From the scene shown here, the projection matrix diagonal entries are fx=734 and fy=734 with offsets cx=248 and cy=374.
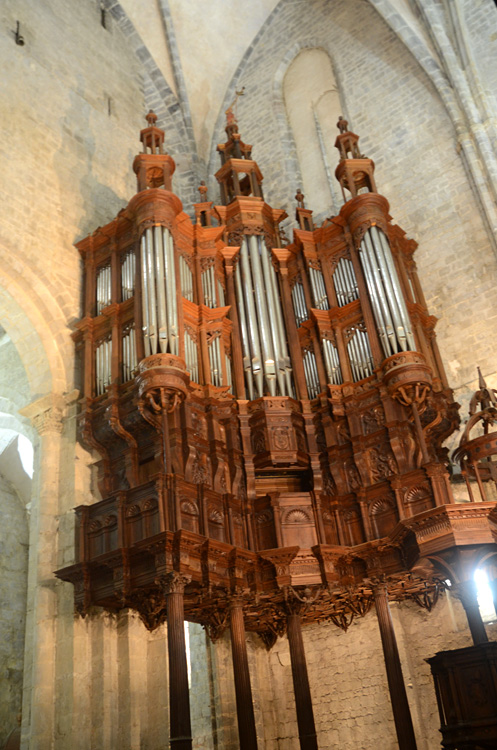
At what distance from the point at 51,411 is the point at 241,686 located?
5870 mm

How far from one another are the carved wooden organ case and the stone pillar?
2.28 ft

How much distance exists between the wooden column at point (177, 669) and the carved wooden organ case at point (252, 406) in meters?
0.28

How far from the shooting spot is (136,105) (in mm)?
20016

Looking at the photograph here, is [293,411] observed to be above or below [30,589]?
above

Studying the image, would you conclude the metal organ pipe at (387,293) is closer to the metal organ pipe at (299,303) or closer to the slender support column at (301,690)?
the metal organ pipe at (299,303)

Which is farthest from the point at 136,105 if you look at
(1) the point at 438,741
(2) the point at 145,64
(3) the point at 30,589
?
(1) the point at 438,741

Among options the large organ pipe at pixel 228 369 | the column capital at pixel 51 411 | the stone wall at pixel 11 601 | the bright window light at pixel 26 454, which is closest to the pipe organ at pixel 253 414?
the large organ pipe at pixel 228 369

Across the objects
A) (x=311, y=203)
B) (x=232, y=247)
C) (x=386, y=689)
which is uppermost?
(x=311, y=203)

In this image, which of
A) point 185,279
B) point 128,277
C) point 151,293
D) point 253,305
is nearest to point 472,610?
point 253,305

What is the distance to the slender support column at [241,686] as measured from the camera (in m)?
10.4

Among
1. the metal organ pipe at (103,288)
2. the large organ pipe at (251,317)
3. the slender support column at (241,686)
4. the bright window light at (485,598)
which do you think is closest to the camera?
the slender support column at (241,686)

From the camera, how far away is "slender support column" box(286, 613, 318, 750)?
10.8m

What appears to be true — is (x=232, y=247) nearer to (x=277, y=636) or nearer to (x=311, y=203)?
(x=311, y=203)

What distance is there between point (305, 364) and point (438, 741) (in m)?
6.95
